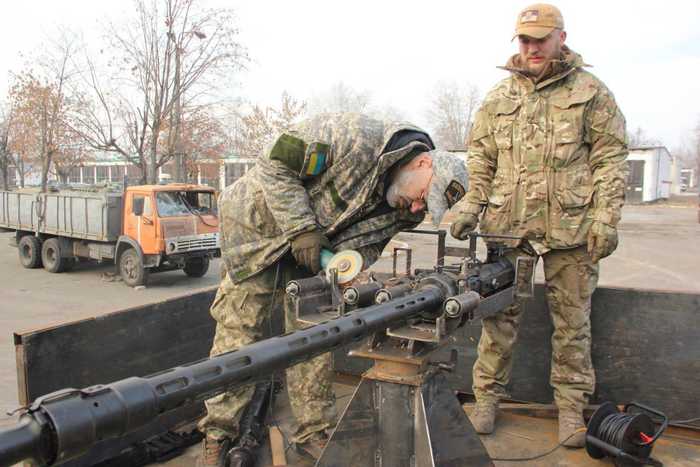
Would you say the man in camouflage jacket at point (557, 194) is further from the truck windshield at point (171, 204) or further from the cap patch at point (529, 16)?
the truck windshield at point (171, 204)

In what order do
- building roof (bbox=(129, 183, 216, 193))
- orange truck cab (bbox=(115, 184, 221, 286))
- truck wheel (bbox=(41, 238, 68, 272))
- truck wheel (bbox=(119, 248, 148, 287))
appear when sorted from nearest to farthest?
orange truck cab (bbox=(115, 184, 221, 286))
truck wheel (bbox=(119, 248, 148, 287))
building roof (bbox=(129, 183, 216, 193))
truck wheel (bbox=(41, 238, 68, 272))

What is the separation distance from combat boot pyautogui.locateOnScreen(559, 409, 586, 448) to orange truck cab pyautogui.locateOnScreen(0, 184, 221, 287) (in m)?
8.27

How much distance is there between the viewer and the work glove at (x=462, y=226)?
3.10 m

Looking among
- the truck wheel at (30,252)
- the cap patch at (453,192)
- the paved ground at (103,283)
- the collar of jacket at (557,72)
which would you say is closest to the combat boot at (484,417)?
the cap patch at (453,192)

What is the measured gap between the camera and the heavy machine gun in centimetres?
142

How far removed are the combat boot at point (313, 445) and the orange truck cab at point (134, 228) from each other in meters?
7.77

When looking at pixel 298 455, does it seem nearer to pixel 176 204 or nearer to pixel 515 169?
pixel 515 169

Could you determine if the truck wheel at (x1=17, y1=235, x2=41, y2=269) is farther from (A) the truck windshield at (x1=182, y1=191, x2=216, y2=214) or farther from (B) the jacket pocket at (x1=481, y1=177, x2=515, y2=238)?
(B) the jacket pocket at (x1=481, y1=177, x2=515, y2=238)

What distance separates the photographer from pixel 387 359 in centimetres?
214

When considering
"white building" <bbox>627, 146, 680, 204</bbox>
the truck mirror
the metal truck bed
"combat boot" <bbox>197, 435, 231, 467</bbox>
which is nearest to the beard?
"combat boot" <bbox>197, 435, 231, 467</bbox>

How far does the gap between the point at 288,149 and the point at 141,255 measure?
8.24m

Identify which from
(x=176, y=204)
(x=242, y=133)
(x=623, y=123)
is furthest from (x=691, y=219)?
(x=623, y=123)

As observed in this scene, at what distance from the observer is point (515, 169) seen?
10.4ft

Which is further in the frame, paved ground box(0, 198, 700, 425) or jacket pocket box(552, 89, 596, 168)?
paved ground box(0, 198, 700, 425)
